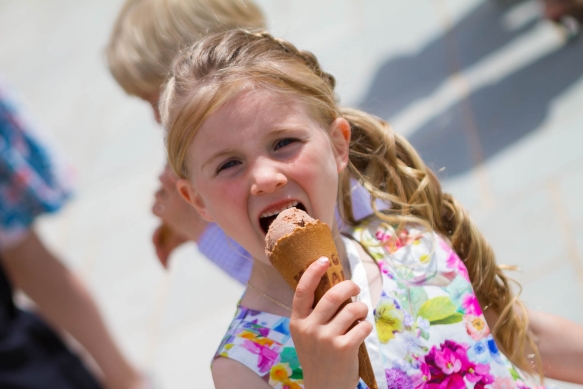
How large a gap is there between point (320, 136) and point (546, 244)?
189 centimetres

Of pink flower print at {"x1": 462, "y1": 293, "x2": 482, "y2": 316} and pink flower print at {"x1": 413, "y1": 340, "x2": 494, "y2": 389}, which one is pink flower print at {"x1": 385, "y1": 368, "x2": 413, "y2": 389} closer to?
pink flower print at {"x1": 413, "y1": 340, "x2": 494, "y2": 389}

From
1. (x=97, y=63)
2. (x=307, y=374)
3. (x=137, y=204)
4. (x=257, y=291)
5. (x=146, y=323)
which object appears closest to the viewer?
(x=307, y=374)

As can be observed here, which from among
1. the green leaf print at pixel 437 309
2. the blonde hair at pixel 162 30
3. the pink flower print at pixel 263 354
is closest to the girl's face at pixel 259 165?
the pink flower print at pixel 263 354

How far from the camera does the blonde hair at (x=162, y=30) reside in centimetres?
239

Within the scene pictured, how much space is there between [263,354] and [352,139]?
709 mm

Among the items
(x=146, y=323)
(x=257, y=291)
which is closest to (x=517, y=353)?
(x=257, y=291)

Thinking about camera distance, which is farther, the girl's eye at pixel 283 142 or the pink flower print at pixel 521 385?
Result: the pink flower print at pixel 521 385

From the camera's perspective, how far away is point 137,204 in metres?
5.28

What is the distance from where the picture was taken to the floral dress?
5.54 ft

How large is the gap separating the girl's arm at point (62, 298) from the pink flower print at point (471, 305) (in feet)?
6.77

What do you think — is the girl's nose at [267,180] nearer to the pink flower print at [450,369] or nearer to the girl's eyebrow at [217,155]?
the girl's eyebrow at [217,155]

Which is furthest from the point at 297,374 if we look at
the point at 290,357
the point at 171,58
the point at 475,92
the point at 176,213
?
the point at 475,92

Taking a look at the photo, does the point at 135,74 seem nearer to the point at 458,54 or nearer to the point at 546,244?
the point at 546,244

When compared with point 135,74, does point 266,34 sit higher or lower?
higher
